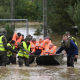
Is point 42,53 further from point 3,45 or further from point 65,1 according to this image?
point 65,1

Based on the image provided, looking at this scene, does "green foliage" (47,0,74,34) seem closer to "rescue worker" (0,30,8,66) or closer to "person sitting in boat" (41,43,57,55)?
"person sitting in boat" (41,43,57,55)

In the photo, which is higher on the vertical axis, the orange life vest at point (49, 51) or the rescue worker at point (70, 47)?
the rescue worker at point (70, 47)

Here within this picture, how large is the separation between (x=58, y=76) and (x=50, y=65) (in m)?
3.52

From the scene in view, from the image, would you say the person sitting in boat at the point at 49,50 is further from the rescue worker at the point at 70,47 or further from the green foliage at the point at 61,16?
the green foliage at the point at 61,16

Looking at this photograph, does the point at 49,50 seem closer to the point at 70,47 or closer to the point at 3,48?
the point at 70,47

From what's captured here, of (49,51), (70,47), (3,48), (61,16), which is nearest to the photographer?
(70,47)

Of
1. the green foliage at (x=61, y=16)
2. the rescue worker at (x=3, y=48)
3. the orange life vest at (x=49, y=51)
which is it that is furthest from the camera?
the green foliage at (x=61, y=16)

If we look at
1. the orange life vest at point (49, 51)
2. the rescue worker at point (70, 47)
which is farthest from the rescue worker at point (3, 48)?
the rescue worker at point (70, 47)

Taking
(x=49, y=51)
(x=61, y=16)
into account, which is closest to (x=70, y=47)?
(x=49, y=51)

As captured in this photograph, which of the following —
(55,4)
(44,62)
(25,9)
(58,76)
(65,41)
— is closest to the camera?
(58,76)

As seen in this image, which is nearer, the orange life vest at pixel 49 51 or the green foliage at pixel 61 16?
the orange life vest at pixel 49 51

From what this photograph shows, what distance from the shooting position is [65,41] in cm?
1237

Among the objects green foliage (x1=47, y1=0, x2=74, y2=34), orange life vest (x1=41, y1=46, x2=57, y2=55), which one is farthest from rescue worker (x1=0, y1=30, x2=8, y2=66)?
green foliage (x1=47, y1=0, x2=74, y2=34)

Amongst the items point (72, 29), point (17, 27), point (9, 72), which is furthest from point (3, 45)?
point (72, 29)
